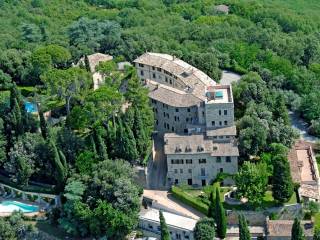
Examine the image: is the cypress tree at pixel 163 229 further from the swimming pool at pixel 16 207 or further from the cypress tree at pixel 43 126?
the cypress tree at pixel 43 126

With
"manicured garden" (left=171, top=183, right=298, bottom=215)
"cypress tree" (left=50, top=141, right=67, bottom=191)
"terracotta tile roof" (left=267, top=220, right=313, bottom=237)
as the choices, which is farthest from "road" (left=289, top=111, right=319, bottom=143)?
"cypress tree" (left=50, top=141, right=67, bottom=191)

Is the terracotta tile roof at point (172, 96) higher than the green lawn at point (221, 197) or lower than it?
higher

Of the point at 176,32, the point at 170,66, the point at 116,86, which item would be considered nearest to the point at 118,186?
the point at 116,86

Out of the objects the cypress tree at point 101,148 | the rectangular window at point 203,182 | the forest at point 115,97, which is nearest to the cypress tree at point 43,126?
the forest at point 115,97

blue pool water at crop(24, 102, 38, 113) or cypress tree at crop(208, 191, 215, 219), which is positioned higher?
blue pool water at crop(24, 102, 38, 113)

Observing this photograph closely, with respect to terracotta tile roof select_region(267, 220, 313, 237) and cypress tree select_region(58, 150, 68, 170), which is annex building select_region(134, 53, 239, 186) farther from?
cypress tree select_region(58, 150, 68, 170)

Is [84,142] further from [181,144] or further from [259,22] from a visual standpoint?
[259,22]
